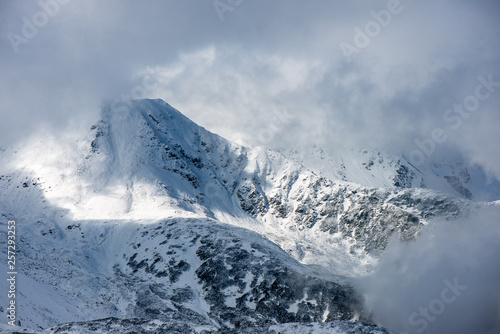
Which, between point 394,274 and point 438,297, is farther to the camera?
point 394,274

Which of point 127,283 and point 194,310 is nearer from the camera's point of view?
point 194,310

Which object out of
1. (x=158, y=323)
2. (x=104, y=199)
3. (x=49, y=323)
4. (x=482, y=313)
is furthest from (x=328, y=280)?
(x=104, y=199)

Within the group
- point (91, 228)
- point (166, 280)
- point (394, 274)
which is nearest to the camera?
point (166, 280)

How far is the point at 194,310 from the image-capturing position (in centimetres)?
11500

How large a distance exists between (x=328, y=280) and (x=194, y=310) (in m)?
39.3

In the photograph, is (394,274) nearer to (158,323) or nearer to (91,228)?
(158,323)

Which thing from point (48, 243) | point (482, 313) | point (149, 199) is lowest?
point (482, 313)

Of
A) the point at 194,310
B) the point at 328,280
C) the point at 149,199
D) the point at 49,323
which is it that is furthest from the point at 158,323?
the point at 149,199

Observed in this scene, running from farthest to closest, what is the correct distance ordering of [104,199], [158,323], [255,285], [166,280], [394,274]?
[104,199], [394,274], [166,280], [255,285], [158,323]

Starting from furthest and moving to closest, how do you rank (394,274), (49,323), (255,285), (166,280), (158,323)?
1. (394,274)
2. (166,280)
3. (255,285)
4. (49,323)
5. (158,323)

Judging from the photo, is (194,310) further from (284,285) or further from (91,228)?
(91,228)

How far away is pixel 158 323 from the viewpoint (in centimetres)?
7712

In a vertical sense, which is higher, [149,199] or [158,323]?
[149,199]

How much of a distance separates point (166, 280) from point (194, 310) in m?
21.2
